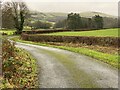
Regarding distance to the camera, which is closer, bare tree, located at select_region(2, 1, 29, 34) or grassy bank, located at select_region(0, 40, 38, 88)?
grassy bank, located at select_region(0, 40, 38, 88)

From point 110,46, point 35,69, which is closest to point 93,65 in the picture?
point 35,69

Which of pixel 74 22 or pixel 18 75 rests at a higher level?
pixel 18 75

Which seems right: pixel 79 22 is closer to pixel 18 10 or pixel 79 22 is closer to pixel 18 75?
pixel 18 10

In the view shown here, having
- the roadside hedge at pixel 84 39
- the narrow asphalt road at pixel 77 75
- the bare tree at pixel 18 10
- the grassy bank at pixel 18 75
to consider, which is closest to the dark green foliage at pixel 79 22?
the bare tree at pixel 18 10

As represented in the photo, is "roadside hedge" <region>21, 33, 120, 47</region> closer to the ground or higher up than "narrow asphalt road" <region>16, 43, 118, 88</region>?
closer to the ground

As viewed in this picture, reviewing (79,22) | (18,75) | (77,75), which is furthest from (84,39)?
(79,22)

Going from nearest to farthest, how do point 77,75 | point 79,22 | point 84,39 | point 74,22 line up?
point 77,75 < point 84,39 < point 74,22 < point 79,22

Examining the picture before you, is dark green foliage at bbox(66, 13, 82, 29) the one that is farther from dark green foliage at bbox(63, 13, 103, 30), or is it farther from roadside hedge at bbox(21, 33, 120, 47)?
roadside hedge at bbox(21, 33, 120, 47)

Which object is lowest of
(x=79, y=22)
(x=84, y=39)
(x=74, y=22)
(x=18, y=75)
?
(x=79, y=22)

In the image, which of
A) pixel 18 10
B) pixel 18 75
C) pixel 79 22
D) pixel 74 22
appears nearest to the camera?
pixel 18 75

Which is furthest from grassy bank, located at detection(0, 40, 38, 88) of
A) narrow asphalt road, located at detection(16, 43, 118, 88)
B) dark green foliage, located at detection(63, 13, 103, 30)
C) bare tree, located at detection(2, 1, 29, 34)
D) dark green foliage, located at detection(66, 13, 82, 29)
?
dark green foliage, located at detection(63, 13, 103, 30)

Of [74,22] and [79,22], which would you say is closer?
[74,22]

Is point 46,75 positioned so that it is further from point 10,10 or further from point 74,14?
point 74,14

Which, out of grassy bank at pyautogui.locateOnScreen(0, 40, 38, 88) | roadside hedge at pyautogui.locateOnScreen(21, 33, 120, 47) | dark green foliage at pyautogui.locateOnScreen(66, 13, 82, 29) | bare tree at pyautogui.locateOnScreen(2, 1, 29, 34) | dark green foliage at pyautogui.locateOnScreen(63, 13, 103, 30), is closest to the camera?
grassy bank at pyautogui.locateOnScreen(0, 40, 38, 88)
